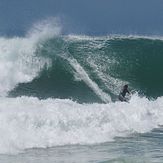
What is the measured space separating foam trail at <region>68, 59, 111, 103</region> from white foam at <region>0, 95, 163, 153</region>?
3.91 metres

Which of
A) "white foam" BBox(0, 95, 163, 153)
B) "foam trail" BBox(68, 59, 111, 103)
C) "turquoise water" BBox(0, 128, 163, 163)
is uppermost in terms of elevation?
"foam trail" BBox(68, 59, 111, 103)

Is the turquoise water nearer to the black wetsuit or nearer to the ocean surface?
the ocean surface

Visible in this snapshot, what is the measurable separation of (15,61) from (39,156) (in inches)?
386

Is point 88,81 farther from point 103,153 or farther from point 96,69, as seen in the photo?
point 103,153

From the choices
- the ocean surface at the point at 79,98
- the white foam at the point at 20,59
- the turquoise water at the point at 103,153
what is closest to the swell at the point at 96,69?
the ocean surface at the point at 79,98

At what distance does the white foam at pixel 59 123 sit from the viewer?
1259 cm

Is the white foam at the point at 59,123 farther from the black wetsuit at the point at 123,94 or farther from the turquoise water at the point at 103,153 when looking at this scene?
the black wetsuit at the point at 123,94

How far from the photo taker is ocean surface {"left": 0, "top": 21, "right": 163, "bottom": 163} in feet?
40.1

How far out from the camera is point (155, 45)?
80.1 ft

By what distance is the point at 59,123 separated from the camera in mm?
13695

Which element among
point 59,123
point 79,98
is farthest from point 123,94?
point 59,123

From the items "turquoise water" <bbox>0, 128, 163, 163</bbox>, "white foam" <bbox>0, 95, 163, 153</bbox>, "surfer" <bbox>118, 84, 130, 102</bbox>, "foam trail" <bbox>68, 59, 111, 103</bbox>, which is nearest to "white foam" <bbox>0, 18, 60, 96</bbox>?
"foam trail" <bbox>68, 59, 111, 103</bbox>

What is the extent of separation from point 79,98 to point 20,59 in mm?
2577

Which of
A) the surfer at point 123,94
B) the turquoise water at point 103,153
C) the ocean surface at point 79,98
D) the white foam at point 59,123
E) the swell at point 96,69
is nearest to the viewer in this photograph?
the turquoise water at point 103,153
